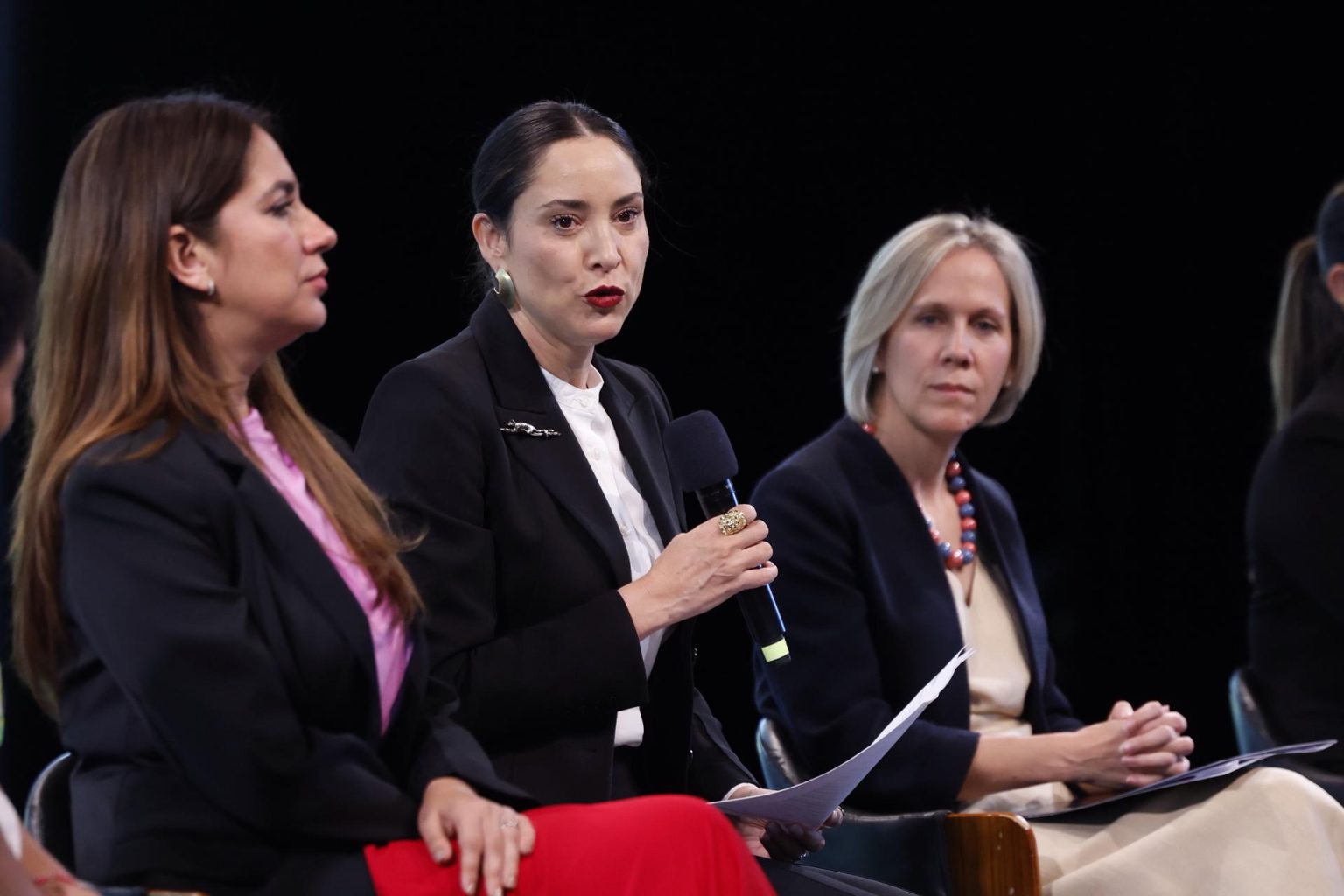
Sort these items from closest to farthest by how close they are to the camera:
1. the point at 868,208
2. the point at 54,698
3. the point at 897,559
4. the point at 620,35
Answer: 1. the point at 54,698
2. the point at 897,559
3. the point at 620,35
4. the point at 868,208

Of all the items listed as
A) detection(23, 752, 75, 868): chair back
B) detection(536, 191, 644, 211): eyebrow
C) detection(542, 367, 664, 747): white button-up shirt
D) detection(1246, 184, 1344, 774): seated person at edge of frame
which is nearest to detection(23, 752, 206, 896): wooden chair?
detection(23, 752, 75, 868): chair back

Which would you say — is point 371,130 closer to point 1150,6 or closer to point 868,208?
point 868,208

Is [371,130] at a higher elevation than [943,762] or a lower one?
higher

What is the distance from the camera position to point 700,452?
232 cm

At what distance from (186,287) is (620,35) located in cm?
277

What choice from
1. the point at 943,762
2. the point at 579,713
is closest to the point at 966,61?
the point at 943,762

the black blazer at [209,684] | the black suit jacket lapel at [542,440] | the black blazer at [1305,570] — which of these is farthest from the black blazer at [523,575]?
the black blazer at [1305,570]

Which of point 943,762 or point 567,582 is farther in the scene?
point 943,762

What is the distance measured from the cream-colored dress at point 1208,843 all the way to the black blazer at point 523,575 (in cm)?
58

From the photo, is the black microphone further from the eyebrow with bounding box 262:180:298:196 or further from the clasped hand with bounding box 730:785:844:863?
the eyebrow with bounding box 262:180:298:196

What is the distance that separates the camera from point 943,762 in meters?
2.74

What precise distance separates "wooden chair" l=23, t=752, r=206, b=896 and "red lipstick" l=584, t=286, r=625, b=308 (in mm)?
990

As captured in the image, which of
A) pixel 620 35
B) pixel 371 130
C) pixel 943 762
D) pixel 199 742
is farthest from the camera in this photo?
pixel 620 35

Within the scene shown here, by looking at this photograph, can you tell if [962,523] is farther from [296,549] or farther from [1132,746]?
[296,549]
